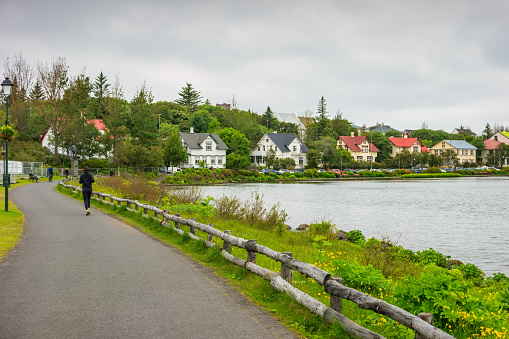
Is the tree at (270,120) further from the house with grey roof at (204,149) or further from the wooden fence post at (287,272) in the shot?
the wooden fence post at (287,272)

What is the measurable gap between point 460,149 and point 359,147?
38.4 meters

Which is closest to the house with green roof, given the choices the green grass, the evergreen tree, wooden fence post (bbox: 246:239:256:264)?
the evergreen tree

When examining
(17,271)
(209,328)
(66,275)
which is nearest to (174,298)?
(209,328)

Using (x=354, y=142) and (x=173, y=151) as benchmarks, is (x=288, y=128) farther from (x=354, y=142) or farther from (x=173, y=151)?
(x=173, y=151)

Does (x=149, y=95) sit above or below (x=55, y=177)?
above

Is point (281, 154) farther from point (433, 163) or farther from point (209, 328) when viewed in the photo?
point (209, 328)

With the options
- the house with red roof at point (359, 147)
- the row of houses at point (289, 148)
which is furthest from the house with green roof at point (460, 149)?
the house with red roof at point (359, 147)

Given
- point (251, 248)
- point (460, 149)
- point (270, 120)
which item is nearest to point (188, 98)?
point (270, 120)

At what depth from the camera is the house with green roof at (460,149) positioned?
138250 millimetres

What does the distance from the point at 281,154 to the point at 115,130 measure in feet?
168

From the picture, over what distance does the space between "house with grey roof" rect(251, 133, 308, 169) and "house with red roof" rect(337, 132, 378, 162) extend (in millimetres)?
13733

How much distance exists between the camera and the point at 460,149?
139 m

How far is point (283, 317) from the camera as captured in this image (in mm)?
7074

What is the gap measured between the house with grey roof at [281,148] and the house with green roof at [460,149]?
51632 mm
